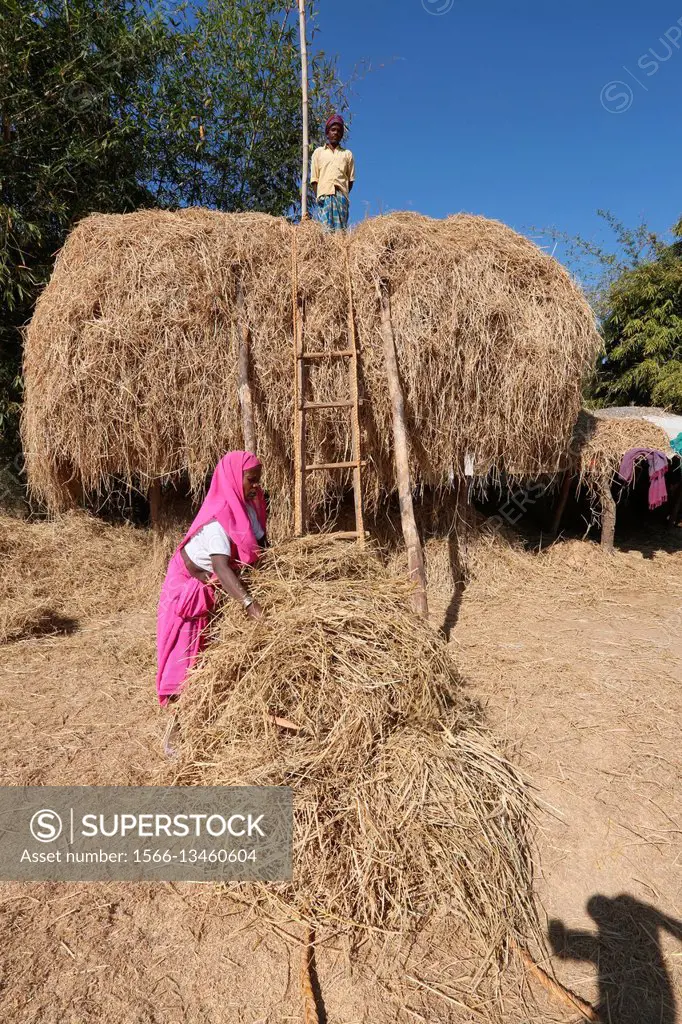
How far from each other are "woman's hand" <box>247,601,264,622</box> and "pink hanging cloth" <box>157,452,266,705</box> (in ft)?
0.90

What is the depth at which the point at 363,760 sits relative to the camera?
7.88 feet

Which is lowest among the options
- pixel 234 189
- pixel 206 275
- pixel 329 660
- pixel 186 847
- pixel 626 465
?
pixel 186 847

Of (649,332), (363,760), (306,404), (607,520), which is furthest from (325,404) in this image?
Result: (649,332)

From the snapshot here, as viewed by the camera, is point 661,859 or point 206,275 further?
point 206,275

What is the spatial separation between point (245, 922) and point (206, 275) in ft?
15.6

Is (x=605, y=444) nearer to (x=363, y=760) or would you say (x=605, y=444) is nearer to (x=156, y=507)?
(x=156, y=507)

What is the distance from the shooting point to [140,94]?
8.61 m

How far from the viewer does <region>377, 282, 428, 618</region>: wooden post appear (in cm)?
471

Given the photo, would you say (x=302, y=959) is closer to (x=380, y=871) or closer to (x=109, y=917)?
(x=380, y=871)

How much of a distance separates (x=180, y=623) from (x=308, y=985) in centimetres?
170

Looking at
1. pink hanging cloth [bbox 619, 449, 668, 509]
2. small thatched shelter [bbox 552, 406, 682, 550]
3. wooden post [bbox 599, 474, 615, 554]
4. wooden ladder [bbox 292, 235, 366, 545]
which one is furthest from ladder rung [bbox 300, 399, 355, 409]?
wooden post [bbox 599, 474, 615, 554]

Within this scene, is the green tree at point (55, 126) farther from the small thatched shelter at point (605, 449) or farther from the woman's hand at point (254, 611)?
the small thatched shelter at point (605, 449)

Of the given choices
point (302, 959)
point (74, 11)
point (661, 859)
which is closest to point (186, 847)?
point (302, 959)

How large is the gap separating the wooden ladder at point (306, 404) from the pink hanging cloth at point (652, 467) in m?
3.97
